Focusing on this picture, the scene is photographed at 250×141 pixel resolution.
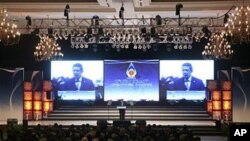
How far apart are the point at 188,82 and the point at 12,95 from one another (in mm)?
10447

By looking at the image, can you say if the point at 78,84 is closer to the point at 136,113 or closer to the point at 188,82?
the point at 136,113

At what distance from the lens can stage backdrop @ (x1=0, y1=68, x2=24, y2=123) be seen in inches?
1019

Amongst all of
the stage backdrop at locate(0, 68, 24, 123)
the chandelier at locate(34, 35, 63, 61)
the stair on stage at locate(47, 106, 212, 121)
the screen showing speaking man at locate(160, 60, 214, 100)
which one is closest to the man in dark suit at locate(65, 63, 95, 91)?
the stair on stage at locate(47, 106, 212, 121)

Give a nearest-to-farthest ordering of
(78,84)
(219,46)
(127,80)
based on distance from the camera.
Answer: (219,46) → (78,84) → (127,80)

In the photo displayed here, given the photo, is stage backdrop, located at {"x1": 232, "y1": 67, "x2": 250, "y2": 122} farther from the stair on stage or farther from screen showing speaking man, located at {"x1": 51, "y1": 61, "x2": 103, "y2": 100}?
screen showing speaking man, located at {"x1": 51, "y1": 61, "x2": 103, "y2": 100}

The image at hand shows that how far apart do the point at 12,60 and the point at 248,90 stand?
44.7 feet

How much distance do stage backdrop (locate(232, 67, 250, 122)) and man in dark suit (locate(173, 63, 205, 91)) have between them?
8.07 ft

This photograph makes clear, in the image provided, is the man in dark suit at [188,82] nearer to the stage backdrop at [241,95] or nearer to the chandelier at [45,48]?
the stage backdrop at [241,95]

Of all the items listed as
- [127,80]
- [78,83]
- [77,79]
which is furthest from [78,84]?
[127,80]

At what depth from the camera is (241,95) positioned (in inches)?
1011

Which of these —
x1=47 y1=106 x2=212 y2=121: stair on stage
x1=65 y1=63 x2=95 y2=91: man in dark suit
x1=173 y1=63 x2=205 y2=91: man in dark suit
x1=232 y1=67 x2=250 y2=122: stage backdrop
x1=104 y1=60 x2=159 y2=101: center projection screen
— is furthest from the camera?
x1=104 y1=60 x2=159 y2=101: center projection screen

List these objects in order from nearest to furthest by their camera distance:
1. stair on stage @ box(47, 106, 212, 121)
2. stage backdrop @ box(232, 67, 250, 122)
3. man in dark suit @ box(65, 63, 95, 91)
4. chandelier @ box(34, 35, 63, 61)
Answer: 1. chandelier @ box(34, 35, 63, 61)
2. stage backdrop @ box(232, 67, 250, 122)
3. stair on stage @ box(47, 106, 212, 121)
4. man in dark suit @ box(65, 63, 95, 91)

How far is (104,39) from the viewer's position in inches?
921

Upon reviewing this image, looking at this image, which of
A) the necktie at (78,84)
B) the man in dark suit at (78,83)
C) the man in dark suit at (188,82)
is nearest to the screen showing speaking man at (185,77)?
the man in dark suit at (188,82)
